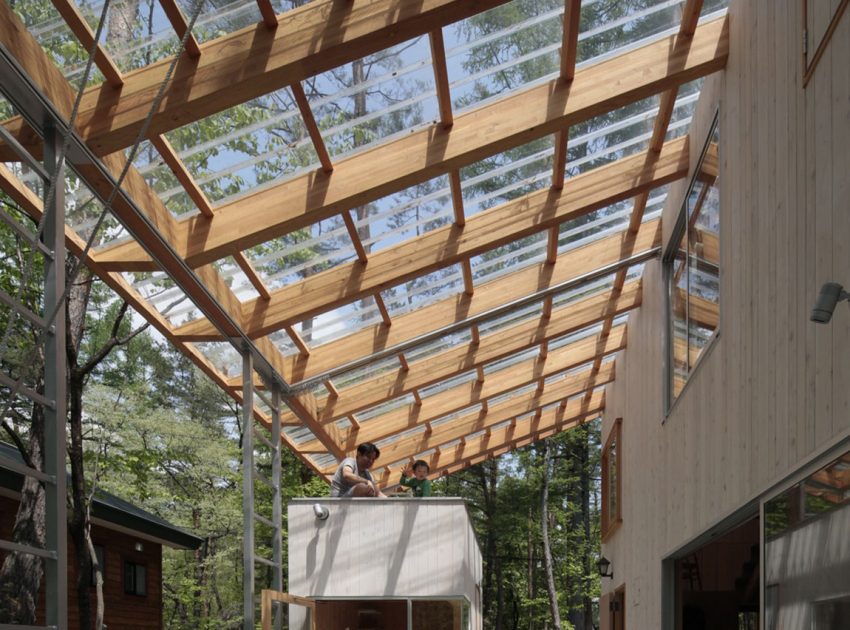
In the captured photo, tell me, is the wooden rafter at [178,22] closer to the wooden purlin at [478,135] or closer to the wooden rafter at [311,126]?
the wooden rafter at [311,126]

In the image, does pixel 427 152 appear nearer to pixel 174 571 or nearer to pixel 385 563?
pixel 385 563

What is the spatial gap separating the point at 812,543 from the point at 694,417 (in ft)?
12.2

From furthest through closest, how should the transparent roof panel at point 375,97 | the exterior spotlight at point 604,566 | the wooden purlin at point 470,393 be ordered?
the exterior spotlight at point 604,566, the wooden purlin at point 470,393, the transparent roof panel at point 375,97

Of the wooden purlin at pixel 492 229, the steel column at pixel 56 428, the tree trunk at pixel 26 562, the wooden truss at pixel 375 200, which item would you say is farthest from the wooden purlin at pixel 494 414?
the steel column at pixel 56 428

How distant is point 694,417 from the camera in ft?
27.8

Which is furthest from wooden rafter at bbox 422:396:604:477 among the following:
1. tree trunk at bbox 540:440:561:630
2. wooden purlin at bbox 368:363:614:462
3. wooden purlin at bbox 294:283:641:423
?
tree trunk at bbox 540:440:561:630

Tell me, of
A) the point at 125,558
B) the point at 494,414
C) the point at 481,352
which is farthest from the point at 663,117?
the point at 125,558

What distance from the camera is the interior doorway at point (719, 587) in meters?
10.2

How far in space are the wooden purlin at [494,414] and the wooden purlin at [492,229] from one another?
302 inches

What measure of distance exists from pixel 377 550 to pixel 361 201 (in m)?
4.52

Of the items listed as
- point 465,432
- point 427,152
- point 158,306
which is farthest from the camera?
point 465,432

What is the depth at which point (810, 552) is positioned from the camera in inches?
190

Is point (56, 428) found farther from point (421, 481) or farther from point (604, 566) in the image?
point (604, 566)

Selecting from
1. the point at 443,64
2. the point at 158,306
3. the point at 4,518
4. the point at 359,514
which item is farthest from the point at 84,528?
the point at 443,64
